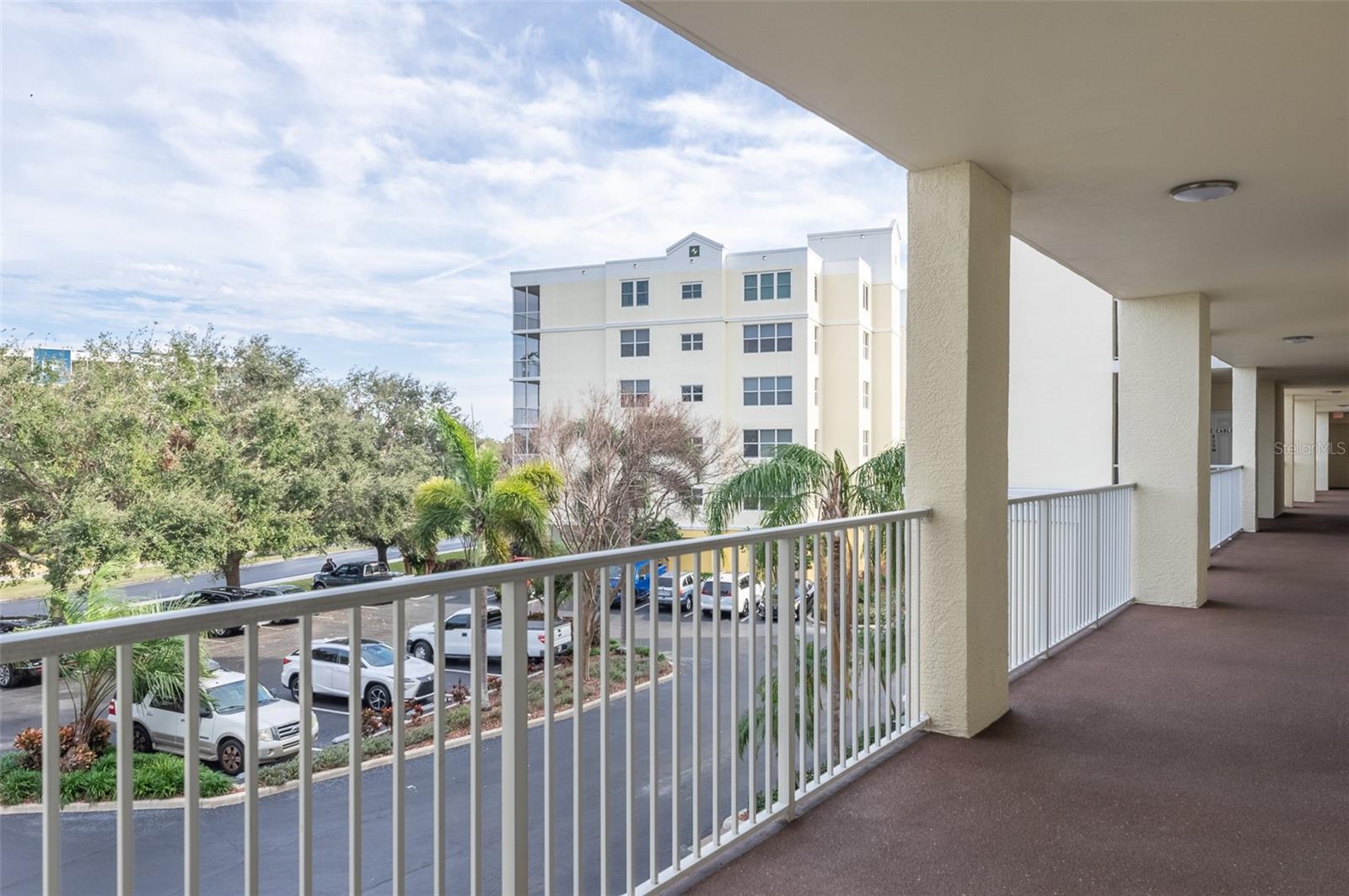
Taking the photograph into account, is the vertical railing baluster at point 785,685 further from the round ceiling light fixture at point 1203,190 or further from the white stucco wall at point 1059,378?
the white stucco wall at point 1059,378

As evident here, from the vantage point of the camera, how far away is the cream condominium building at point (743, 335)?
28.4 m

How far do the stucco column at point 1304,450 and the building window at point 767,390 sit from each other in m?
13.5

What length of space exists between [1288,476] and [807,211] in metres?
39.5

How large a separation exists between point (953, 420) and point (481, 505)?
37.4 feet

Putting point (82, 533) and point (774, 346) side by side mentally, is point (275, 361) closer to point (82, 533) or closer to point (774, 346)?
point (82, 533)

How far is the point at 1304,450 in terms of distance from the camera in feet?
69.6

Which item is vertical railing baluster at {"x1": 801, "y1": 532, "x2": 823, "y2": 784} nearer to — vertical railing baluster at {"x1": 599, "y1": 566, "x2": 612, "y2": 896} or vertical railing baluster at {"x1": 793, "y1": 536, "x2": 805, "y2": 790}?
vertical railing baluster at {"x1": 793, "y1": 536, "x2": 805, "y2": 790}

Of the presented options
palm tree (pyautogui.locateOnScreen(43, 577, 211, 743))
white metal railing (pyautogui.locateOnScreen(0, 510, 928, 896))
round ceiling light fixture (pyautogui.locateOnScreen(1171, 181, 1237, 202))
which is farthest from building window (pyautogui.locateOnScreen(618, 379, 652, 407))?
palm tree (pyautogui.locateOnScreen(43, 577, 211, 743))

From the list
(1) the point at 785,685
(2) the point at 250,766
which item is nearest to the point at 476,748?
(2) the point at 250,766

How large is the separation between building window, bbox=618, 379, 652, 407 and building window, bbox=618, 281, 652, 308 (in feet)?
8.30

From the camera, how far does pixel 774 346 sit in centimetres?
2858

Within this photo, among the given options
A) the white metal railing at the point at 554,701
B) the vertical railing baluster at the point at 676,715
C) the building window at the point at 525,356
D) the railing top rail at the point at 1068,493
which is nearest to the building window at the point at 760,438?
the building window at the point at 525,356

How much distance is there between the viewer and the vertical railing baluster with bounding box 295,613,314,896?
1.37 metres

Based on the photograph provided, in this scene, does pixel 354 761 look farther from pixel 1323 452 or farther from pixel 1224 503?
pixel 1323 452
